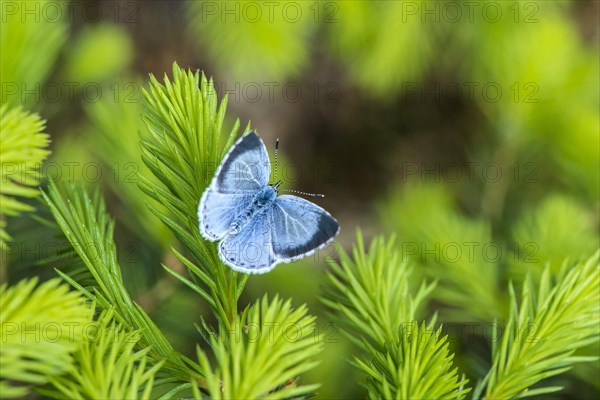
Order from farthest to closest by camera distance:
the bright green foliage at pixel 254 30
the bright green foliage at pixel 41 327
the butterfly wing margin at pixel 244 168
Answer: the bright green foliage at pixel 254 30 < the butterfly wing margin at pixel 244 168 < the bright green foliage at pixel 41 327

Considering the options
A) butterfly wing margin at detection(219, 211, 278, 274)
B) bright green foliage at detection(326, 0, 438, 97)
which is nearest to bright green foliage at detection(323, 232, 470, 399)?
butterfly wing margin at detection(219, 211, 278, 274)

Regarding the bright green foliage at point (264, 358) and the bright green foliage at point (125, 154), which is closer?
the bright green foliage at point (264, 358)

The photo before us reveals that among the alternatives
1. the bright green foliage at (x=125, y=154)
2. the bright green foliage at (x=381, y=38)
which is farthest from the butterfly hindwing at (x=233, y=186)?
the bright green foliage at (x=381, y=38)

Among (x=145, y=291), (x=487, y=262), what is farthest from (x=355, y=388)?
(x=145, y=291)

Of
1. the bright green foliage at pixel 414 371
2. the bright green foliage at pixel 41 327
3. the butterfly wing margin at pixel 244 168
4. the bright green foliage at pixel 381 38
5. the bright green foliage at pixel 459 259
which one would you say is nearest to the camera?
the bright green foliage at pixel 41 327

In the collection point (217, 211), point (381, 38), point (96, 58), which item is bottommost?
point (217, 211)

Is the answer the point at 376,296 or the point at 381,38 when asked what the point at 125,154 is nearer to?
the point at 376,296

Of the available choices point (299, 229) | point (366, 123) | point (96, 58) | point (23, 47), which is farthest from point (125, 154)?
point (366, 123)

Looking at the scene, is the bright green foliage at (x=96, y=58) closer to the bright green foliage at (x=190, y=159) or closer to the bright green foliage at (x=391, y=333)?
the bright green foliage at (x=190, y=159)

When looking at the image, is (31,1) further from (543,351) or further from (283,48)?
(543,351)
